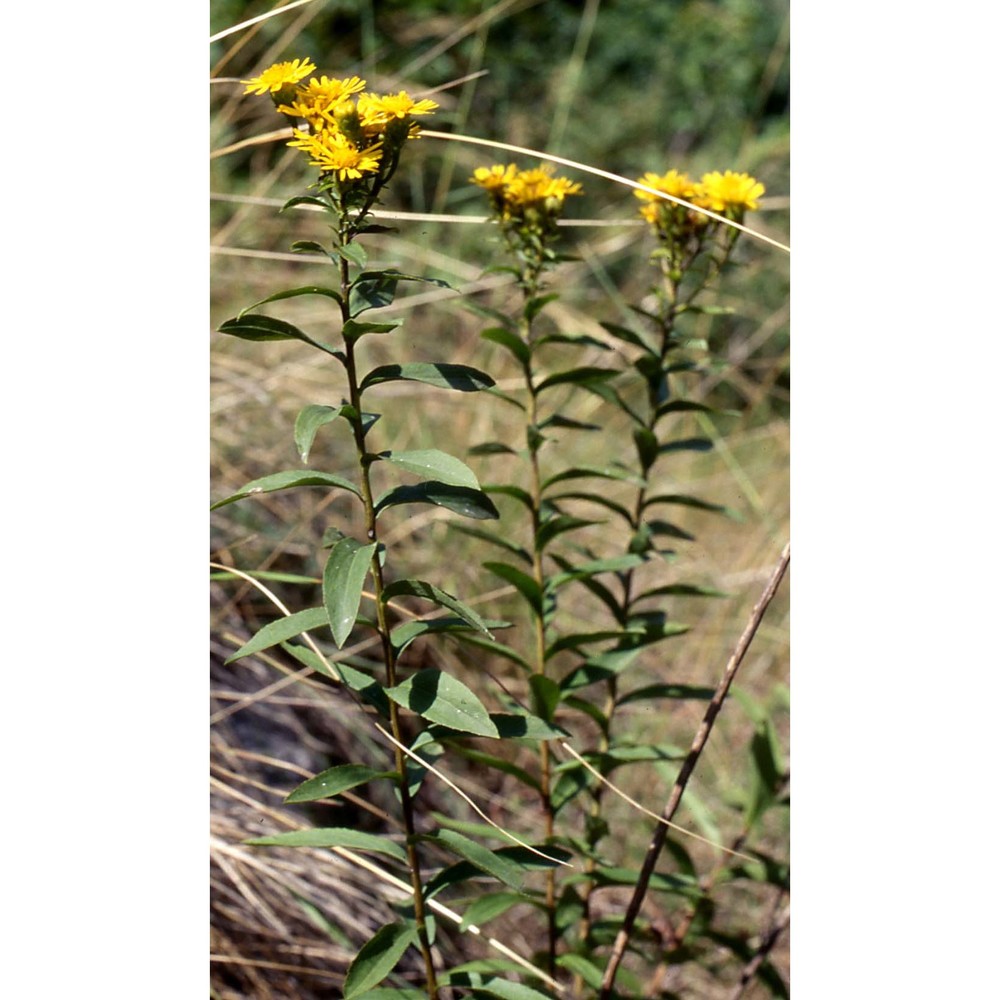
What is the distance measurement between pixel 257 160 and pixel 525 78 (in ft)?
3.74

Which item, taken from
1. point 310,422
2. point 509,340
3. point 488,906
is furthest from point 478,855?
point 509,340

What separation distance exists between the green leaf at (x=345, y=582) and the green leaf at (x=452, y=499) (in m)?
0.04

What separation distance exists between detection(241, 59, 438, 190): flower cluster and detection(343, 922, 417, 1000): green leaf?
502mm

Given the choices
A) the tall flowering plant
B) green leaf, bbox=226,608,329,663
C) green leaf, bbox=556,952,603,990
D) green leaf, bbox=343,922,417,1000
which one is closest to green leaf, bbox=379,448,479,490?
the tall flowering plant

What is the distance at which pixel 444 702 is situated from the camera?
746 millimetres

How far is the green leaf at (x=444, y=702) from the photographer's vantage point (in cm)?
72

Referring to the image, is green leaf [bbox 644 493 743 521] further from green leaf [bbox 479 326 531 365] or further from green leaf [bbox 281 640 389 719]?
green leaf [bbox 281 640 389 719]

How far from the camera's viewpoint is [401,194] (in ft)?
10.7

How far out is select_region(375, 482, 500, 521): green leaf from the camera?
29.9 inches

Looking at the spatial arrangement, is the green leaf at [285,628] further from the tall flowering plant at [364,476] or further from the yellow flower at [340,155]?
the yellow flower at [340,155]

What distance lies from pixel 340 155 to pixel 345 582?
256mm

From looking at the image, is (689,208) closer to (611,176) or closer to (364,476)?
(611,176)

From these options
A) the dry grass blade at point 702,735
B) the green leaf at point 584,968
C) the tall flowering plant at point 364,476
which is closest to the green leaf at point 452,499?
the tall flowering plant at point 364,476

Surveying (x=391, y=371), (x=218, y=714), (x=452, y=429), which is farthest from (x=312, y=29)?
(x=391, y=371)
